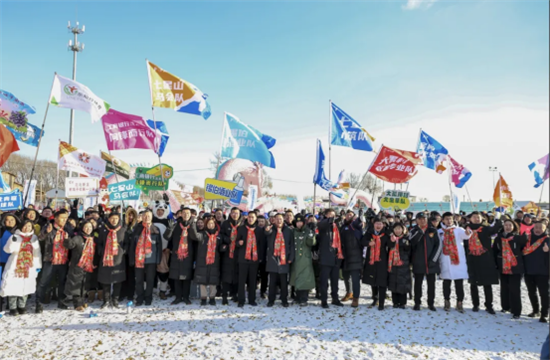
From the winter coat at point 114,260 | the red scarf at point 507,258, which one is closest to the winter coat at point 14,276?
the winter coat at point 114,260

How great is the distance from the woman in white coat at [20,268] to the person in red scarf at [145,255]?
1767 millimetres

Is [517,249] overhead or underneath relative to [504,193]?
underneath

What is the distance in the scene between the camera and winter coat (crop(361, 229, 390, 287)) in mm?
7777

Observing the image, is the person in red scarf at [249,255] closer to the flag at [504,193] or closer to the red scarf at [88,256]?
the red scarf at [88,256]

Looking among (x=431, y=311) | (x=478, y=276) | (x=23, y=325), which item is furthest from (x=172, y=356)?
(x=478, y=276)

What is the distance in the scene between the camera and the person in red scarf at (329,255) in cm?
785

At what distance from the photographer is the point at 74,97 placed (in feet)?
32.7

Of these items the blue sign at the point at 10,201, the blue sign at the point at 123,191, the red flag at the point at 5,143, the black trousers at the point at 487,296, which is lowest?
the black trousers at the point at 487,296

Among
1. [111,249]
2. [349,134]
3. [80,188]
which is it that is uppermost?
[349,134]

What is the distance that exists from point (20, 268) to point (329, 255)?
6036 millimetres

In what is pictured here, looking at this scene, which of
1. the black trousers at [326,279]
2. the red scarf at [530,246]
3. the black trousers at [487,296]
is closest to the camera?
the red scarf at [530,246]

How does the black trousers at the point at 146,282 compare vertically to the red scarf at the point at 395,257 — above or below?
below

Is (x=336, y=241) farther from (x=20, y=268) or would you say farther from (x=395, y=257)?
(x=20, y=268)

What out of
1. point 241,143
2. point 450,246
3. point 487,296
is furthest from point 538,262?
point 241,143
